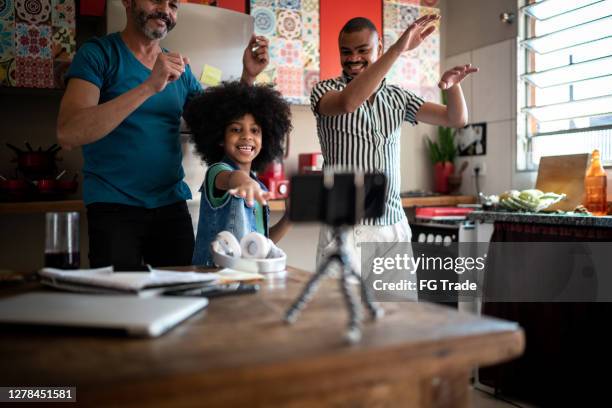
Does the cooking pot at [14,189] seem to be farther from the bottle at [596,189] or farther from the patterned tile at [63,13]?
the bottle at [596,189]

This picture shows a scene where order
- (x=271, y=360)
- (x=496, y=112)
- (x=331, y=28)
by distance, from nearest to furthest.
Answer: (x=271, y=360) < (x=331, y=28) < (x=496, y=112)

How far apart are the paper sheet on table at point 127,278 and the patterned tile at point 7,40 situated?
2.06 meters

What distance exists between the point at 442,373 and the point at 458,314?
152 mm

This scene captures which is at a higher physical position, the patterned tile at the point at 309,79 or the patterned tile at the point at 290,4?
the patterned tile at the point at 290,4

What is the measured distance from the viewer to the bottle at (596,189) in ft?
8.62

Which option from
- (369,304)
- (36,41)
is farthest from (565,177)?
(36,41)

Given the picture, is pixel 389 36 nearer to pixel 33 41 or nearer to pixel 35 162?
pixel 33 41

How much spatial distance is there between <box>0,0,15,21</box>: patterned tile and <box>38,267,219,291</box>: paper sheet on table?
213cm

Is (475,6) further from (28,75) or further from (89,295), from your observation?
(89,295)

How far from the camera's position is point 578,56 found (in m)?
3.31

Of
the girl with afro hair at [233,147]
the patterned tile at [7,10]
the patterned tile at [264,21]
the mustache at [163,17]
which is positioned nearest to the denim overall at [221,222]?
the girl with afro hair at [233,147]

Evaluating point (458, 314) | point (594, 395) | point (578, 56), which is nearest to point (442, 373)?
point (458, 314)

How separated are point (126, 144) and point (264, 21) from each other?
1.73 m

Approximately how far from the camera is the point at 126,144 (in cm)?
184
